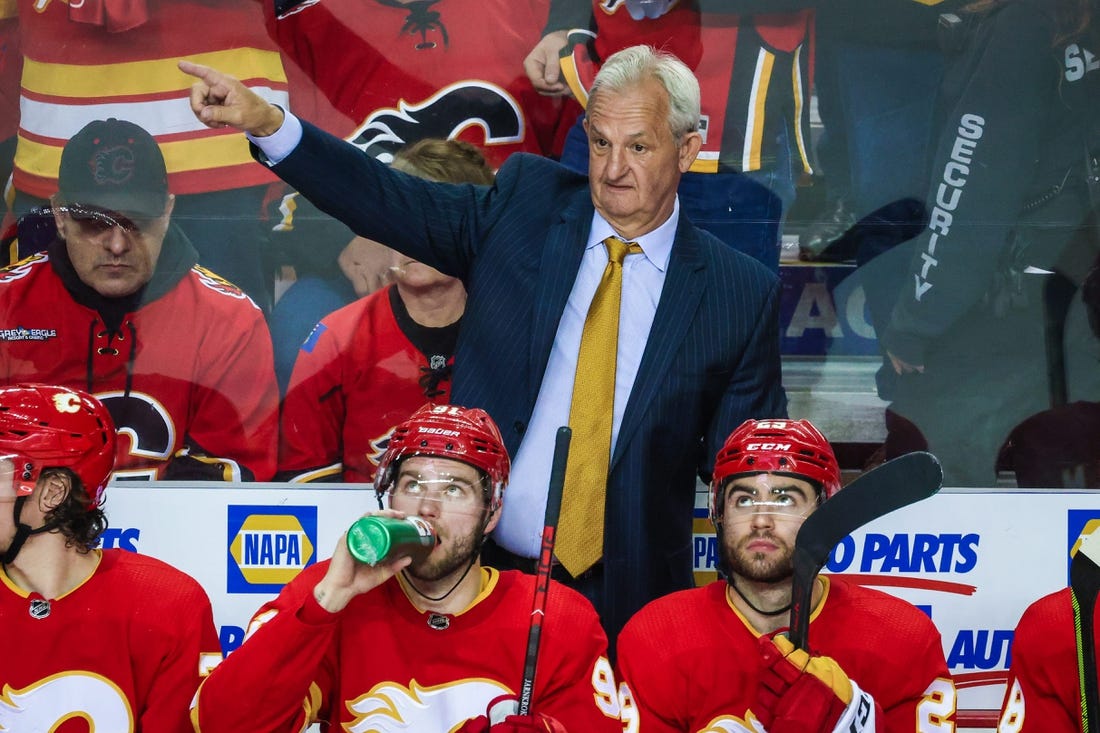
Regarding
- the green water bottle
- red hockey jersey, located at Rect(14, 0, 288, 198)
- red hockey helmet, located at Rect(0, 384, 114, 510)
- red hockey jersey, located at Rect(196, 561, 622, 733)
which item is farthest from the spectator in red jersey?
the green water bottle

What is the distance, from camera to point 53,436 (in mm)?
2613

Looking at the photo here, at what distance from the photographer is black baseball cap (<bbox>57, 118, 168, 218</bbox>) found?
370 cm

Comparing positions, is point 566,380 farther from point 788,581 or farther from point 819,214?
point 819,214

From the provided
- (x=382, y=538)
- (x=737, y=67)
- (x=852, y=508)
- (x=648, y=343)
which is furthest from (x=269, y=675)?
(x=737, y=67)

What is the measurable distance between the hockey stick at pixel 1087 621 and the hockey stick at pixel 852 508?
1.10 ft

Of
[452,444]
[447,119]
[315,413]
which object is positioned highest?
[447,119]

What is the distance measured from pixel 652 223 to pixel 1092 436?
1390 millimetres

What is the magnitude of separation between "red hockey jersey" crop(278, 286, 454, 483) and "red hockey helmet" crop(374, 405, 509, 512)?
1.05 meters

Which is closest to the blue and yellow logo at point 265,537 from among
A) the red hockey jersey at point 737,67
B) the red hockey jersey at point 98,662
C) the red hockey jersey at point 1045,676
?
the red hockey jersey at point 98,662

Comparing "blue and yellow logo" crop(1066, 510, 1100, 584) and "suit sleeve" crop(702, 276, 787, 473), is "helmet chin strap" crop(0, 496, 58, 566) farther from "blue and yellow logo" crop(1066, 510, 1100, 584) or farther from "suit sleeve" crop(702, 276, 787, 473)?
"blue and yellow logo" crop(1066, 510, 1100, 584)

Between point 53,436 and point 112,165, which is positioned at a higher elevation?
point 112,165

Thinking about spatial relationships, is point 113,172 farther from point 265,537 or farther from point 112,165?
point 265,537

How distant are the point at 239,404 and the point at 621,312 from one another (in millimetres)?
1120

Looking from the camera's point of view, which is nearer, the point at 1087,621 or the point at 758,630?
the point at 1087,621
